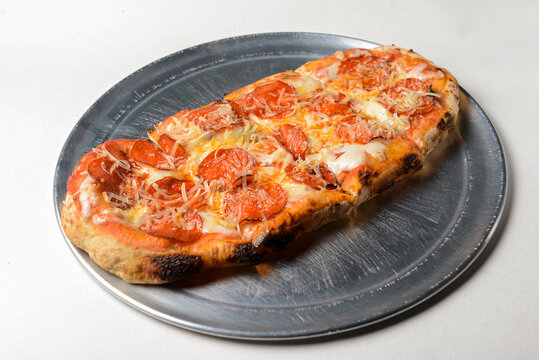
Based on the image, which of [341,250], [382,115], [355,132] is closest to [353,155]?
[355,132]

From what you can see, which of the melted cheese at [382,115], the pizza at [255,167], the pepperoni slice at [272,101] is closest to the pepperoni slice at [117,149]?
the pizza at [255,167]

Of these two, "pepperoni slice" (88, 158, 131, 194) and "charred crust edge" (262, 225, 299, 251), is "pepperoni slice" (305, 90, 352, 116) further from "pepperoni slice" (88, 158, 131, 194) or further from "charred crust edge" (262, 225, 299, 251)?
"pepperoni slice" (88, 158, 131, 194)

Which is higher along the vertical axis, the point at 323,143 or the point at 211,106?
the point at 211,106

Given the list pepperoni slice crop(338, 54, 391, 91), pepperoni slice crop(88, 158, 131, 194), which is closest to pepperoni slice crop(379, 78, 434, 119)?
pepperoni slice crop(338, 54, 391, 91)

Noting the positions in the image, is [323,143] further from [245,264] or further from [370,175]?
[245,264]

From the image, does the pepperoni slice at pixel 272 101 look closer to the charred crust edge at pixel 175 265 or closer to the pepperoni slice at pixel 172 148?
the pepperoni slice at pixel 172 148

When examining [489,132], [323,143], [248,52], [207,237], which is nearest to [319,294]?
[207,237]
